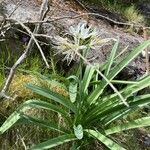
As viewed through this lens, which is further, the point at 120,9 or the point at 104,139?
the point at 120,9

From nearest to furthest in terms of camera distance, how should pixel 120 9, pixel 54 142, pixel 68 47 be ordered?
pixel 68 47 < pixel 54 142 < pixel 120 9

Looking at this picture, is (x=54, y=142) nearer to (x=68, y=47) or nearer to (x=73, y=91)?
(x=73, y=91)

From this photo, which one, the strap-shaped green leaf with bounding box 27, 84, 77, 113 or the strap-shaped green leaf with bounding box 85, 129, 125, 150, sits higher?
the strap-shaped green leaf with bounding box 27, 84, 77, 113

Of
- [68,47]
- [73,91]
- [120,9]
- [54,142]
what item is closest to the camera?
[68,47]

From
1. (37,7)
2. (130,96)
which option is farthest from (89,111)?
(37,7)

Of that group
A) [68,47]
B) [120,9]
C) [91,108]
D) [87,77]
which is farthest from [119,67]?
[120,9]

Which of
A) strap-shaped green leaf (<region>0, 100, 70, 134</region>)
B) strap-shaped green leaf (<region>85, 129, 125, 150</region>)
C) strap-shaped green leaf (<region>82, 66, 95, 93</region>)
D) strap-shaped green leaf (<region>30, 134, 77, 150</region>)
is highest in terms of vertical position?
strap-shaped green leaf (<region>82, 66, 95, 93</region>)

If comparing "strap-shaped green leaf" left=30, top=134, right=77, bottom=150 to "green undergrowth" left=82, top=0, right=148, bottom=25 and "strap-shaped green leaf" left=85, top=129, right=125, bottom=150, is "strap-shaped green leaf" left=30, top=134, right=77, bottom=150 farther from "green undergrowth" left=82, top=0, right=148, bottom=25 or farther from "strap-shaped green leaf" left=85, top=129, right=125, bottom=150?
"green undergrowth" left=82, top=0, right=148, bottom=25

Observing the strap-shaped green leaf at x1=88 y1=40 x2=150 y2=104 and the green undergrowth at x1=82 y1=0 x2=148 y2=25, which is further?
the green undergrowth at x1=82 y1=0 x2=148 y2=25

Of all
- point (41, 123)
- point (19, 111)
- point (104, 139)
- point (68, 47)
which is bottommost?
point (104, 139)

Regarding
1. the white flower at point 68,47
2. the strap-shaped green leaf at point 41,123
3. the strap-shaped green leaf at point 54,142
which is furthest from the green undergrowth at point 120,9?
the white flower at point 68,47

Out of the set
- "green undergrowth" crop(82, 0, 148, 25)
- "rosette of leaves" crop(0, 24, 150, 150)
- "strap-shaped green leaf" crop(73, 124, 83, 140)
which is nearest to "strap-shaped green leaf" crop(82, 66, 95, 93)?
"rosette of leaves" crop(0, 24, 150, 150)
